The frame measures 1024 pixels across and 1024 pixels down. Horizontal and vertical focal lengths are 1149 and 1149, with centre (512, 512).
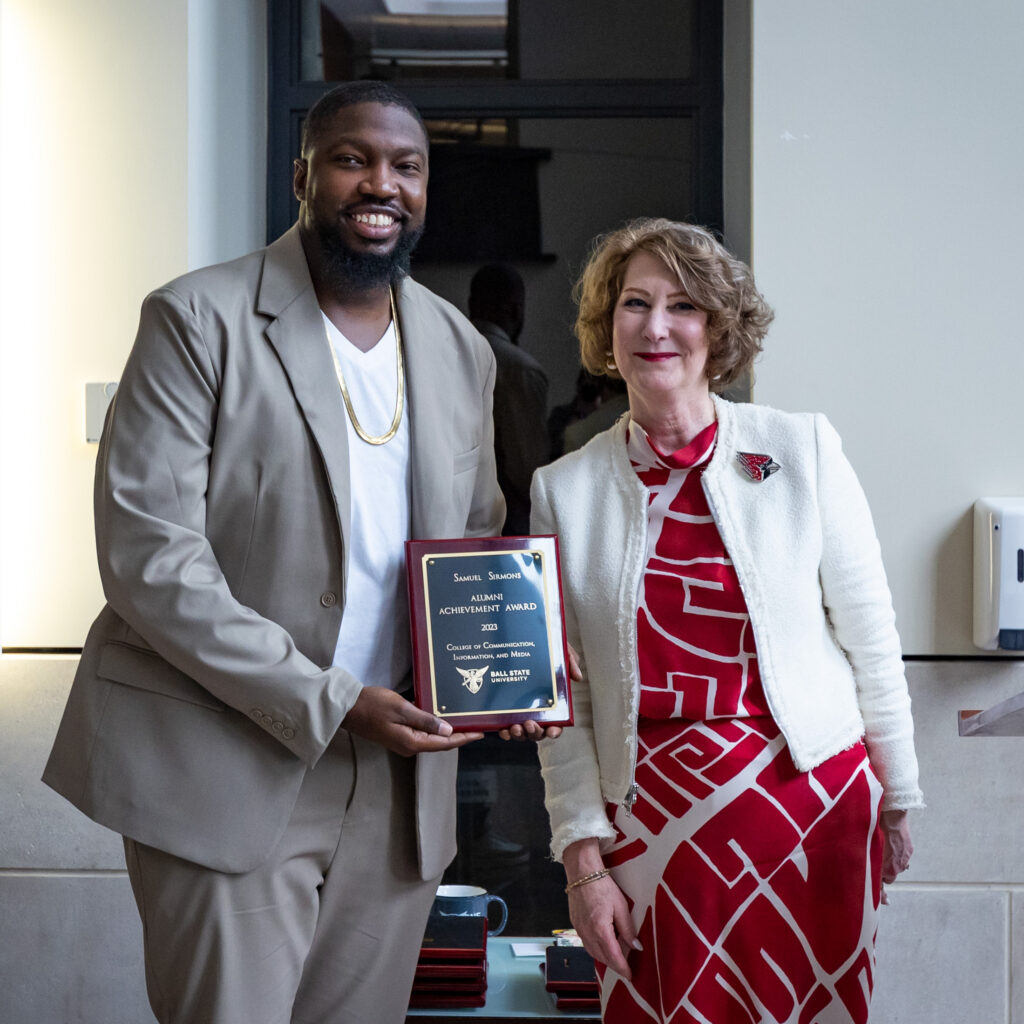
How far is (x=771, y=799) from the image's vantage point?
1.76m

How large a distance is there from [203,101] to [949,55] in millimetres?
1816

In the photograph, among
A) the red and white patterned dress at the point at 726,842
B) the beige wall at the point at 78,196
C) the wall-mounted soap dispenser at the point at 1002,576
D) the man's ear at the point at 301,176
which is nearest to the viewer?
the red and white patterned dress at the point at 726,842

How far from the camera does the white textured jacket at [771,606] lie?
1.81 metres

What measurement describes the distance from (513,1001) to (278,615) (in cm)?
147

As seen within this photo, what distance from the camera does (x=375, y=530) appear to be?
5.90 feet

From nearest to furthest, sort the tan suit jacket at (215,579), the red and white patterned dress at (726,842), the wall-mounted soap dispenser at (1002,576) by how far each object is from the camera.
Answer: the tan suit jacket at (215,579)
the red and white patterned dress at (726,842)
the wall-mounted soap dispenser at (1002,576)

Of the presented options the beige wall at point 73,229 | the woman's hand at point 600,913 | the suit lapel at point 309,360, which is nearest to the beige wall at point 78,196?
the beige wall at point 73,229

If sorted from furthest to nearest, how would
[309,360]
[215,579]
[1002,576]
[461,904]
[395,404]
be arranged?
[461,904]
[1002,576]
[395,404]
[309,360]
[215,579]

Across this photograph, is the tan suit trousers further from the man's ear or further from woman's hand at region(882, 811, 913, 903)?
the man's ear

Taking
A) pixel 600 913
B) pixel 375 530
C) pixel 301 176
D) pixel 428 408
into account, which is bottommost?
pixel 600 913

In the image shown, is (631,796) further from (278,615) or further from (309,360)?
(309,360)

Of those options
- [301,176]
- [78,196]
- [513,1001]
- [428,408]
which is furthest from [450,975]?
[78,196]

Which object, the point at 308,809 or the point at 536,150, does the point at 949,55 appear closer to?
the point at 536,150

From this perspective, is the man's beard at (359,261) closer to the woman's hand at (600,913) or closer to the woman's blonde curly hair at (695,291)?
the woman's blonde curly hair at (695,291)
